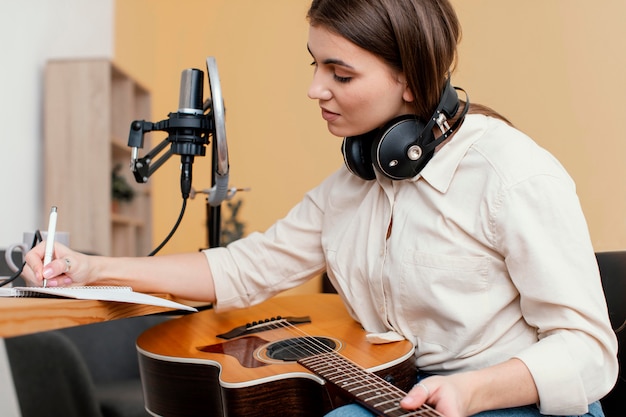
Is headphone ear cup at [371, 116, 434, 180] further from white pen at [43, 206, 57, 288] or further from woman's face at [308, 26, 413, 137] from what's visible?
white pen at [43, 206, 57, 288]

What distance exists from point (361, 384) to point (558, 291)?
305mm

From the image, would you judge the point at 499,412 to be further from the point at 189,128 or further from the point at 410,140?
the point at 189,128

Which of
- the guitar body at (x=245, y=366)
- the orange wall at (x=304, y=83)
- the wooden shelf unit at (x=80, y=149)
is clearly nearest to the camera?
the guitar body at (x=245, y=366)

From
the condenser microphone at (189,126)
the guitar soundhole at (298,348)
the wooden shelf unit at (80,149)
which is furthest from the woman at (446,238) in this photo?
the wooden shelf unit at (80,149)

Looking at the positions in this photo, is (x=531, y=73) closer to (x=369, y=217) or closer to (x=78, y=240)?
(x=369, y=217)

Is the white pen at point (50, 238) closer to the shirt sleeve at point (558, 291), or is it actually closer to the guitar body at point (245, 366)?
the guitar body at point (245, 366)

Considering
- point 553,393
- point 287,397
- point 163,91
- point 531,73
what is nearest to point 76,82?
point 163,91

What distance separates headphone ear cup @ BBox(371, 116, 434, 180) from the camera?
1.04 meters

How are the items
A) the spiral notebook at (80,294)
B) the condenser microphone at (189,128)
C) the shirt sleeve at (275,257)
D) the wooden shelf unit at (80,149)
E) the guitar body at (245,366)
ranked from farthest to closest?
the wooden shelf unit at (80,149), the shirt sleeve at (275,257), the condenser microphone at (189,128), the guitar body at (245,366), the spiral notebook at (80,294)

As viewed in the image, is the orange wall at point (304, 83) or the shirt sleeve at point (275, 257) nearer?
the shirt sleeve at point (275, 257)

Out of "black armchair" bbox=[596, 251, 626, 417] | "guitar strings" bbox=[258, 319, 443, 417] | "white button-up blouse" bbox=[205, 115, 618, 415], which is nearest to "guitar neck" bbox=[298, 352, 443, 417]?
"guitar strings" bbox=[258, 319, 443, 417]

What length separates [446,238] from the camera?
1.03 meters

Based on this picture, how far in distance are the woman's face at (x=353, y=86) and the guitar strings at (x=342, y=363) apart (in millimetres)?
373

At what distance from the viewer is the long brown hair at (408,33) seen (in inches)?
40.3
